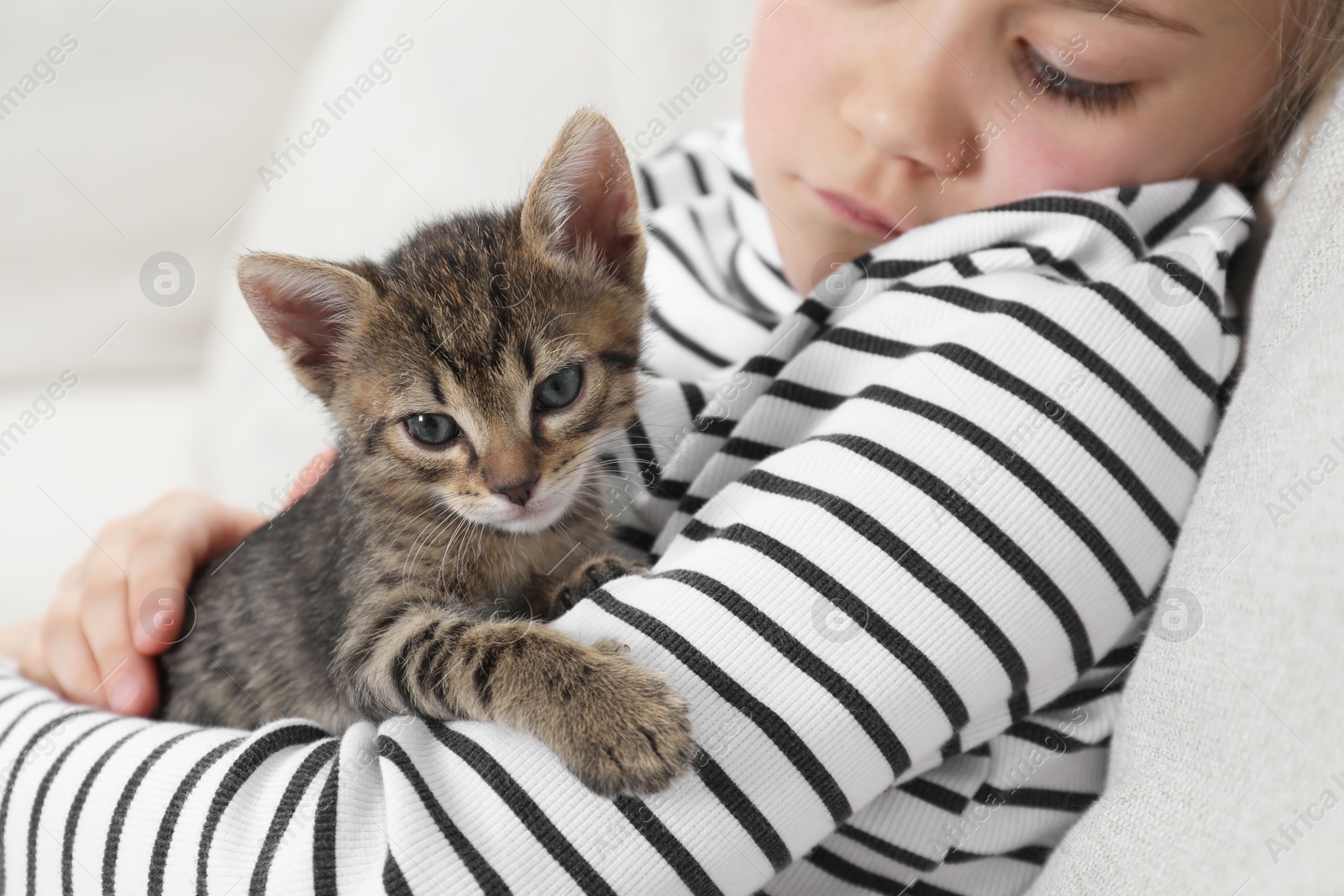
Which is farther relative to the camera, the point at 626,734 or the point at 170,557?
the point at 170,557

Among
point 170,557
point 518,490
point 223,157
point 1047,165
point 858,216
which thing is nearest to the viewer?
point 518,490

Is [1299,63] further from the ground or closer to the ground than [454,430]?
closer to the ground

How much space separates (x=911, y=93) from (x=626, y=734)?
71 centimetres

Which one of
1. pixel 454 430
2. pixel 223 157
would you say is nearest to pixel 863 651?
pixel 454 430

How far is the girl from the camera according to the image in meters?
0.78

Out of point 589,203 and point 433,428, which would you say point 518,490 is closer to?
point 433,428

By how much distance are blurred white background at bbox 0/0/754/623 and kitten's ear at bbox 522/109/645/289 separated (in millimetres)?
1040

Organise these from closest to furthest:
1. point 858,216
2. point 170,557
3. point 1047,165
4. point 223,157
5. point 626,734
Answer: point 626,734 < point 1047,165 < point 858,216 < point 170,557 < point 223,157

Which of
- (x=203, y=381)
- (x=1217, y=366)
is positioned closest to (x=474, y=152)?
(x=203, y=381)

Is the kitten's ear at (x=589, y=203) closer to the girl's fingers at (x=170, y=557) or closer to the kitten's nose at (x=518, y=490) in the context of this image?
the kitten's nose at (x=518, y=490)

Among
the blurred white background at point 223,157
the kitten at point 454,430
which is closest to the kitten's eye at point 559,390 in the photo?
the kitten at point 454,430

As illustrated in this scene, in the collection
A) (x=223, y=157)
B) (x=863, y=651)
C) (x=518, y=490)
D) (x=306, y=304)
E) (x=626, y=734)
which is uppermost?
(x=223, y=157)

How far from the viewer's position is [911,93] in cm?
100

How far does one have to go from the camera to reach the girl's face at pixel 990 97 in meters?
0.95
